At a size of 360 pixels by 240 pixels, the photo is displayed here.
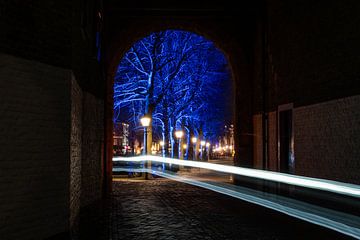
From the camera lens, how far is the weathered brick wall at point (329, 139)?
39.0ft

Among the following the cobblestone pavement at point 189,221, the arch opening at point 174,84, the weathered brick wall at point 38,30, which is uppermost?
the arch opening at point 174,84

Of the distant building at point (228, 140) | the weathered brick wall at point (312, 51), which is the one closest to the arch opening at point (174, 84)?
the weathered brick wall at point (312, 51)

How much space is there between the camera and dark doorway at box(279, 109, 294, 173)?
16.5 metres

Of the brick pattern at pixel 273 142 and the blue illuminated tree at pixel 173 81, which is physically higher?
the blue illuminated tree at pixel 173 81

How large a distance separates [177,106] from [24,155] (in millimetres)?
30790

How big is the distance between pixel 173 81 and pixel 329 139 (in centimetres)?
2472

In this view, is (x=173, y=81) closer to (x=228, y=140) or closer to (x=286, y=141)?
(x=286, y=141)

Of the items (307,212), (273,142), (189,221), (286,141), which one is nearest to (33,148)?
(189,221)

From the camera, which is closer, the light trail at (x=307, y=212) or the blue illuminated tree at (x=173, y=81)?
the light trail at (x=307, y=212)

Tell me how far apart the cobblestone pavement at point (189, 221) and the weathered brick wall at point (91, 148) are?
0.54m

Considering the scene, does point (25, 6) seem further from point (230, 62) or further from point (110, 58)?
point (230, 62)

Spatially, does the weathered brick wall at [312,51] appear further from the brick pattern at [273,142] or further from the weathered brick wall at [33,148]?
the weathered brick wall at [33,148]

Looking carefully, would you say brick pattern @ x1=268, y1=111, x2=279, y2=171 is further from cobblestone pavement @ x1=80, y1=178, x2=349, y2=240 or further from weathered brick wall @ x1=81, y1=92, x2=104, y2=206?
weathered brick wall @ x1=81, y1=92, x2=104, y2=206

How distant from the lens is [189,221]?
1137 centimetres
